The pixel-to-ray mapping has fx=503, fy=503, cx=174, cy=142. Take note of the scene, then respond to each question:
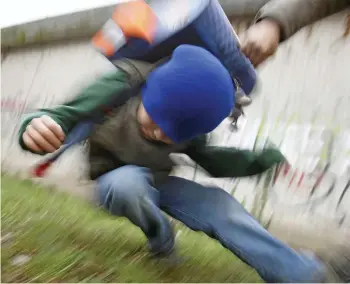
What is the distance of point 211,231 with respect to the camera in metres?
0.60

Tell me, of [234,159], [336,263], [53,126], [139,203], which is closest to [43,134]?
[53,126]

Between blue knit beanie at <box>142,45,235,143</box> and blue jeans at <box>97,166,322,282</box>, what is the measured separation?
0.07m

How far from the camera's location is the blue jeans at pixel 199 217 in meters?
0.56

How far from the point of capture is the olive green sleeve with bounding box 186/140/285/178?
2.11 feet

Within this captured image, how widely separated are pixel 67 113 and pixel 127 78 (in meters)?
0.09

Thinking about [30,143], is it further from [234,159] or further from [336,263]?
[336,263]

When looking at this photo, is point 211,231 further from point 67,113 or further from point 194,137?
point 67,113

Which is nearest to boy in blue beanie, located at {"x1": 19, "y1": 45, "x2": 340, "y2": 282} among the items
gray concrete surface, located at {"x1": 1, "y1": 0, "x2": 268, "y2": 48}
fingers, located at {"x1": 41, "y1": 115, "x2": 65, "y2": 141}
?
fingers, located at {"x1": 41, "y1": 115, "x2": 65, "y2": 141}

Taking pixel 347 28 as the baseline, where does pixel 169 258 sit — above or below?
below

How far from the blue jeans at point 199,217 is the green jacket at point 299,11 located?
24 cm

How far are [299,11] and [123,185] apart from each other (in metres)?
0.32

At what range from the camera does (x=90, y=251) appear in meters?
0.59

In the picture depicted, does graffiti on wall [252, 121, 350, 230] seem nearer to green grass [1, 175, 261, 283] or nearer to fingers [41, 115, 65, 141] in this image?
green grass [1, 175, 261, 283]

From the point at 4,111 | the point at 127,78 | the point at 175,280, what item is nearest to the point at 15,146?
the point at 4,111
